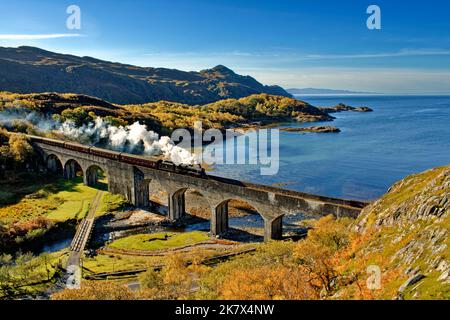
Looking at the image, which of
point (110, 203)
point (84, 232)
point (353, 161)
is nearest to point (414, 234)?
point (84, 232)

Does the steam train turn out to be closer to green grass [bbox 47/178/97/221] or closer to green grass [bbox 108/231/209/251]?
green grass [bbox 47/178/97/221]

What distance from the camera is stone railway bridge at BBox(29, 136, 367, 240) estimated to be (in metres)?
41.9

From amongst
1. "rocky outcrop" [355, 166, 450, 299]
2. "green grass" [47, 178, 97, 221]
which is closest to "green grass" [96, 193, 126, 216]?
"green grass" [47, 178, 97, 221]

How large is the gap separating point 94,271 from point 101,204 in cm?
2462

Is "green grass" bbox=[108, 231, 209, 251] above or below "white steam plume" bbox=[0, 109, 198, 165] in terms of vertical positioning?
below

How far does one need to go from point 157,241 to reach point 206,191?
915cm

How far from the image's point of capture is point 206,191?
168 feet

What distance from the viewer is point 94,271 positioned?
4041cm

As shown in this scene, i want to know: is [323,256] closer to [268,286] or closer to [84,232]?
[268,286]

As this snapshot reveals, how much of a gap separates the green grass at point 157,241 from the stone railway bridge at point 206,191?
9.65ft

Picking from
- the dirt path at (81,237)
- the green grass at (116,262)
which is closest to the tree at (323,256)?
the green grass at (116,262)

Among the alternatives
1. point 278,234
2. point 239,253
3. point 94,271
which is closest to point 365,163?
point 278,234

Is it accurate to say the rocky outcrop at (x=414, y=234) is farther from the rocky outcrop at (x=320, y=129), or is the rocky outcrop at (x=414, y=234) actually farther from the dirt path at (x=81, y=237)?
the rocky outcrop at (x=320, y=129)

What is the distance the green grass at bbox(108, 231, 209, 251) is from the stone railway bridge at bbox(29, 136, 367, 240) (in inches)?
116
